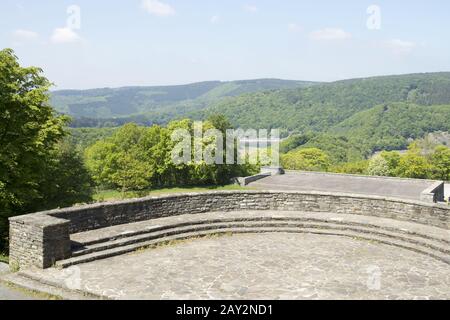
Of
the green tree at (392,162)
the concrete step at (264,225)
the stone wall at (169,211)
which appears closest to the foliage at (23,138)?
the stone wall at (169,211)

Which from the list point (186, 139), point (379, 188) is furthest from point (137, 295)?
point (186, 139)

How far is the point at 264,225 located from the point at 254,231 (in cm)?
60

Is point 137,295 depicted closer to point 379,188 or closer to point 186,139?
point 379,188

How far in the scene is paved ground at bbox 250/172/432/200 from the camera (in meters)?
33.8

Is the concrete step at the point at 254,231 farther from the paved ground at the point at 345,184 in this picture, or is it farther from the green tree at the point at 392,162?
the green tree at the point at 392,162

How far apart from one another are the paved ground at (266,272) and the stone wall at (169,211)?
0.91m

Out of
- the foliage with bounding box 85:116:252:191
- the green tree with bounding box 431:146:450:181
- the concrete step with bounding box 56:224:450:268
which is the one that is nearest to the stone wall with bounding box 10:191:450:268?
the concrete step with bounding box 56:224:450:268

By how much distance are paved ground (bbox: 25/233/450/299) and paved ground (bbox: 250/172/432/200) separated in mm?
20723

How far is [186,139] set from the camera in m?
49.8

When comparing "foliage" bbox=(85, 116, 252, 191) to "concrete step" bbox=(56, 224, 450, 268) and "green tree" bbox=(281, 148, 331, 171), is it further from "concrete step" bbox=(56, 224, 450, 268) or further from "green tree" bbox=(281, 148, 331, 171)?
"concrete step" bbox=(56, 224, 450, 268)

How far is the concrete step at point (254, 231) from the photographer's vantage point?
12297 millimetres

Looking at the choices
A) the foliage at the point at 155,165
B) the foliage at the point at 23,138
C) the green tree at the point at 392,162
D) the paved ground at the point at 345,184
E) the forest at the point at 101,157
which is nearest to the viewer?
the foliage at the point at 23,138

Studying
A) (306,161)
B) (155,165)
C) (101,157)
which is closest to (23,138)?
(155,165)

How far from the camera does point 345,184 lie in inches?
1459
